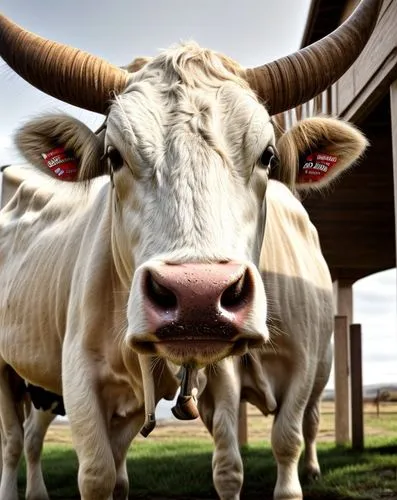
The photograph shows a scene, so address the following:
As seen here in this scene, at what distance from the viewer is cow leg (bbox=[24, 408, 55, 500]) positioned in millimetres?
6668

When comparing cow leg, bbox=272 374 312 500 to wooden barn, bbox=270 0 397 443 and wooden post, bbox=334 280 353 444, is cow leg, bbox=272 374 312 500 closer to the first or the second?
wooden barn, bbox=270 0 397 443

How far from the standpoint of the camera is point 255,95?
143 inches

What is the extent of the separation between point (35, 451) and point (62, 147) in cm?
374

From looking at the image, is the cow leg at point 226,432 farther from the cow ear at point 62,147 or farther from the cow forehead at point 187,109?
→ the cow forehead at point 187,109

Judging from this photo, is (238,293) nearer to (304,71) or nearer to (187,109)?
(187,109)

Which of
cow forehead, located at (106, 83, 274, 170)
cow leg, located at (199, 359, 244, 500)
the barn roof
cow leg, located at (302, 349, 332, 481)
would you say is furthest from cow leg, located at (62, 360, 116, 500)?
cow leg, located at (302, 349, 332, 481)

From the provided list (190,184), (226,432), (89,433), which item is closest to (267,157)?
(190,184)

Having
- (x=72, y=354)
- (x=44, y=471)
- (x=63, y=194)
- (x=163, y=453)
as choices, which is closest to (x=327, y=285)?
(x=63, y=194)

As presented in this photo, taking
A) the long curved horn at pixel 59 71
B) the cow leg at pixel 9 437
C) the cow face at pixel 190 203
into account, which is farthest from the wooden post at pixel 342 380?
the cow face at pixel 190 203

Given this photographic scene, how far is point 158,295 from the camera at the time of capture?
2.74 meters

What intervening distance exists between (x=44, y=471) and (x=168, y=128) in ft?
20.9

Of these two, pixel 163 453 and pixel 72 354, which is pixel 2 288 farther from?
pixel 163 453

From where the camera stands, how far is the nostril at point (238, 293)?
271cm

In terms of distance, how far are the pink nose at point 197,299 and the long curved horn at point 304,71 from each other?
4.43 feet
